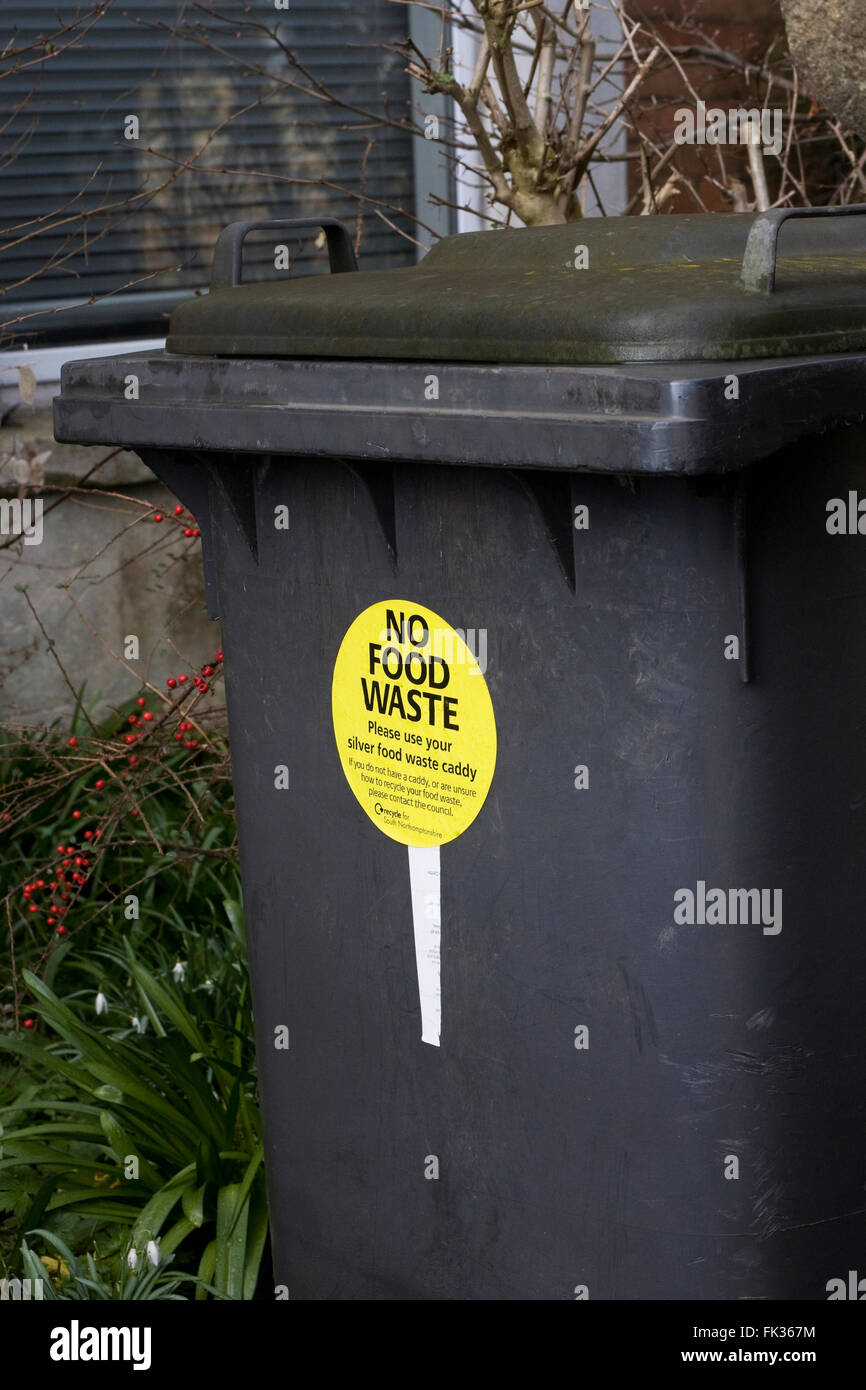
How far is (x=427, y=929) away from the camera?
Answer: 78.7 inches

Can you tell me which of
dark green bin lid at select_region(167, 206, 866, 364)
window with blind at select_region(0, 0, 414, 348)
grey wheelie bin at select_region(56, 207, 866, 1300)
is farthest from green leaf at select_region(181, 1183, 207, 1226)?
window with blind at select_region(0, 0, 414, 348)

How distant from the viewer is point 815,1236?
1854 mm

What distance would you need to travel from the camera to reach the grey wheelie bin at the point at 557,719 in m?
1.64

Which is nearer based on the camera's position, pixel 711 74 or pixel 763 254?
pixel 763 254

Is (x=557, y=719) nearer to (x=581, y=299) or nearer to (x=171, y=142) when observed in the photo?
(x=581, y=299)

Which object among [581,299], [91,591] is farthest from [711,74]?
[581,299]

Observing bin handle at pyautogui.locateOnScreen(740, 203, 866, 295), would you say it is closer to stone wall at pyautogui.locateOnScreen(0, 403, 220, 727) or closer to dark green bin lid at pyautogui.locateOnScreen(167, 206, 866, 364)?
dark green bin lid at pyautogui.locateOnScreen(167, 206, 866, 364)

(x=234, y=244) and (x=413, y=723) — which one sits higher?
(x=234, y=244)

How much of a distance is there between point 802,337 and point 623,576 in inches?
12.7

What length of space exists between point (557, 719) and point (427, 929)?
39 cm

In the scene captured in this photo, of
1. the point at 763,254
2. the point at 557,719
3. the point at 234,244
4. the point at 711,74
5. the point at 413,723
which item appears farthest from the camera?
the point at 711,74
